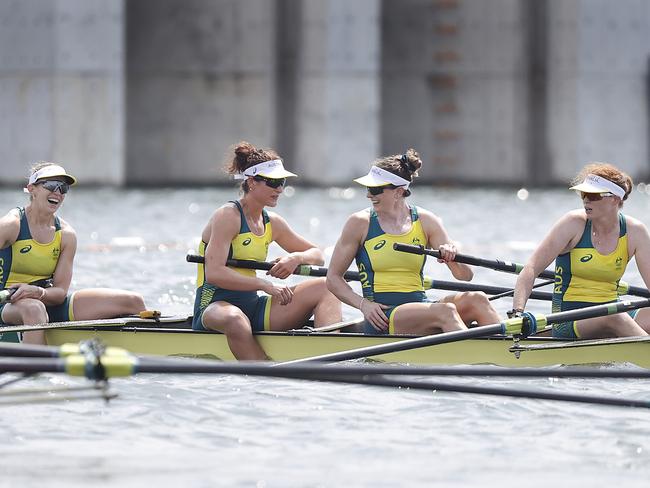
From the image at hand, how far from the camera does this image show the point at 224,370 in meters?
6.09

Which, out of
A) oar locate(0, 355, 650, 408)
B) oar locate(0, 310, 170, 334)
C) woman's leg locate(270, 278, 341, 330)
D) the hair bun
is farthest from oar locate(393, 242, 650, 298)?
oar locate(0, 355, 650, 408)

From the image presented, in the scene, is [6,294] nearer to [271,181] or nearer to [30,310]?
[30,310]

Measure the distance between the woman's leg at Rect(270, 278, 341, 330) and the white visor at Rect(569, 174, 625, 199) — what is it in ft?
5.34

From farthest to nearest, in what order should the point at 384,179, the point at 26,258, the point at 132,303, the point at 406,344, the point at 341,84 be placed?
the point at 341,84 < the point at 132,303 < the point at 26,258 < the point at 384,179 < the point at 406,344

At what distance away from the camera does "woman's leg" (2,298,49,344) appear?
820cm

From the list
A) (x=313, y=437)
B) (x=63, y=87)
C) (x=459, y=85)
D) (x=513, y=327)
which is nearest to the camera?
(x=313, y=437)

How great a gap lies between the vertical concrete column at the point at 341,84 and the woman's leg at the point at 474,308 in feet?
55.9

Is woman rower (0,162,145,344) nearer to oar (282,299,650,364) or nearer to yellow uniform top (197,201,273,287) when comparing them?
yellow uniform top (197,201,273,287)

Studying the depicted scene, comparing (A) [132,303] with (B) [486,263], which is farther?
(B) [486,263]

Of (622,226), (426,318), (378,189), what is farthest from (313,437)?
(622,226)

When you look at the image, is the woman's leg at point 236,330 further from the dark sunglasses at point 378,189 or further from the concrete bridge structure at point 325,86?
the concrete bridge structure at point 325,86

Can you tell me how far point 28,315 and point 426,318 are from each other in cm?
228

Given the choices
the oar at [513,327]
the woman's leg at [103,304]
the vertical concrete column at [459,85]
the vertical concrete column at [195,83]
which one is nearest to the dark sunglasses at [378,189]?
the oar at [513,327]

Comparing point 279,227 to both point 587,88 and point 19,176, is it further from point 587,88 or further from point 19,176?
point 587,88
